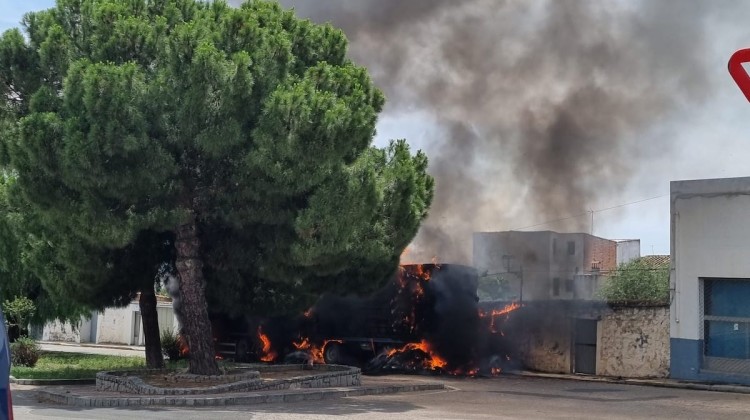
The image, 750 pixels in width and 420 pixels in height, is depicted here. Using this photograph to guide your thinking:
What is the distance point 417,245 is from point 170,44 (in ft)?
50.0

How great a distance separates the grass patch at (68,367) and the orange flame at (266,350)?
137 inches

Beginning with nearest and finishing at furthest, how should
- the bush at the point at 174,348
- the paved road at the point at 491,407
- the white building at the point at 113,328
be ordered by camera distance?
1. the paved road at the point at 491,407
2. the bush at the point at 174,348
3. the white building at the point at 113,328

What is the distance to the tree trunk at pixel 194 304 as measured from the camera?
18.3 m

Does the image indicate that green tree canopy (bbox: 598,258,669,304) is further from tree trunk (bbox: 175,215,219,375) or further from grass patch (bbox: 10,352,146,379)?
grass patch (bbox: 10,352,146,379)

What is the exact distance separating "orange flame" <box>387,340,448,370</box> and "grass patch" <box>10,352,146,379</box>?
687 centimetres

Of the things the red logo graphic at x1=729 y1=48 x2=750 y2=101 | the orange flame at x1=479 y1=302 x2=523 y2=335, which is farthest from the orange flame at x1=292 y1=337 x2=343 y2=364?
the red logo graphic at x1=729 y1=48 x2=750 y2=101

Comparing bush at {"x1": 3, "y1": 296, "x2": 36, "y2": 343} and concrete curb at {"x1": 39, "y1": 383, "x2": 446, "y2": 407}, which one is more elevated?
bush at {"x1": 3, "y1": 296, "x2": 36, "y2": 343}

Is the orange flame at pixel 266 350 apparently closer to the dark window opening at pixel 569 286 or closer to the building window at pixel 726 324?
the dark window opening at pixel 569 286

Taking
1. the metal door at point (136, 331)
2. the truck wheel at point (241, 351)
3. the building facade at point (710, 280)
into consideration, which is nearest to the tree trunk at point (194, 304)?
the truck wheel at point (241, 351)

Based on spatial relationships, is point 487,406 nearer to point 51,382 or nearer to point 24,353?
point 51,382

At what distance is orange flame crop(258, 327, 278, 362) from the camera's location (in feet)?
88.7

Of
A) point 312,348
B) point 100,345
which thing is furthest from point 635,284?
point 100,345

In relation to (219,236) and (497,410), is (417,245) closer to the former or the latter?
(219,236)

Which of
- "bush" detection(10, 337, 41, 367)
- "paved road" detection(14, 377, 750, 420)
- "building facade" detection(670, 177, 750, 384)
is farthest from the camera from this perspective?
"bush" detection(10, 337, 41, 367)
